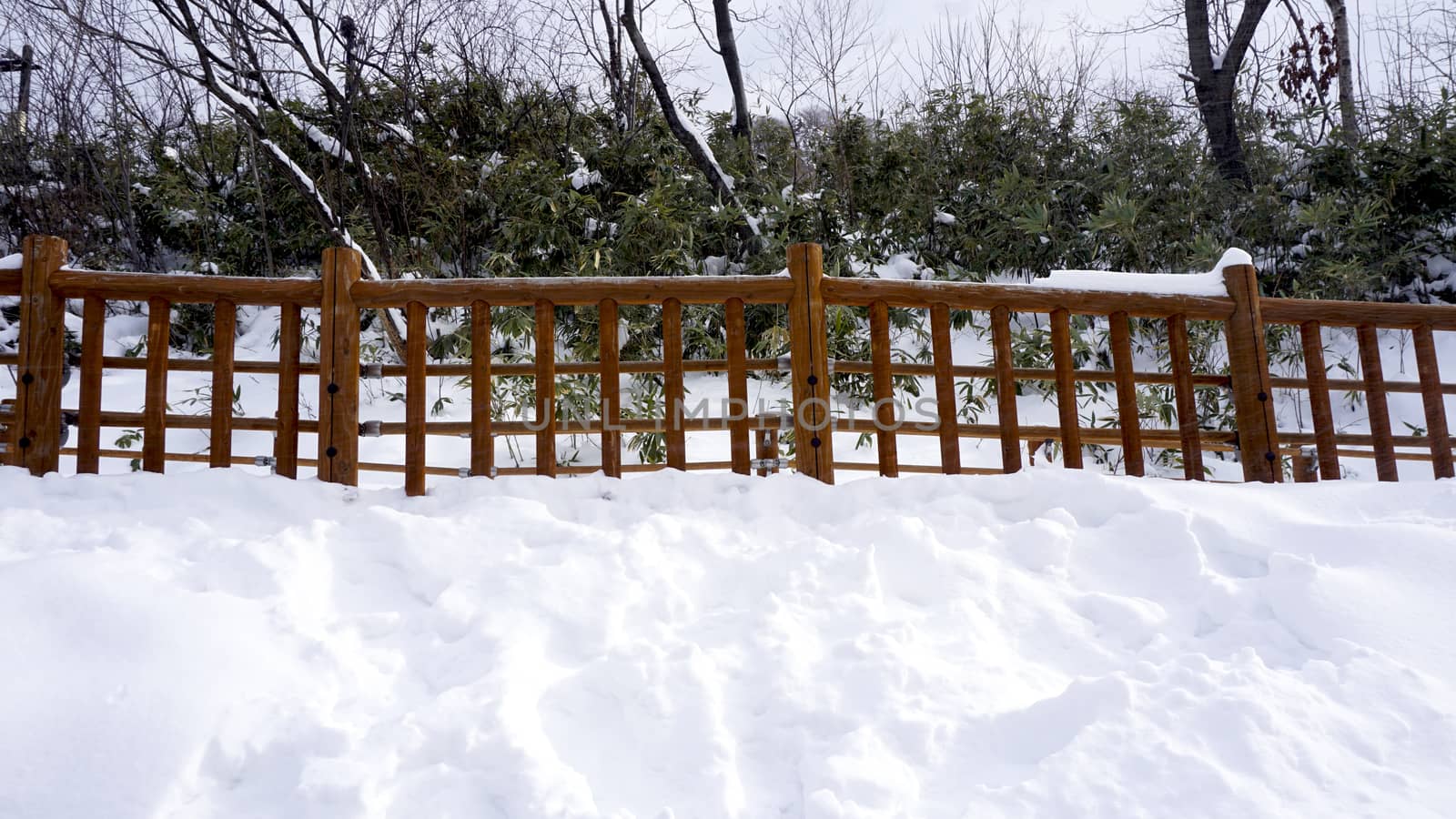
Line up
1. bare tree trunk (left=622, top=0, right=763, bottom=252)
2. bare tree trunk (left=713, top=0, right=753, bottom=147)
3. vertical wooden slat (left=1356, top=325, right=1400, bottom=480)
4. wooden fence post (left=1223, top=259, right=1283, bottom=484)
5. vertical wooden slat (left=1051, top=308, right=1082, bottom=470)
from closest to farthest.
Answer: vertical wooden slat (left=1051, top=308, right=1082, bottom=470) < wooden fence post (left=1223, top=259, right=1283, bottom=484) < vertical wooden slat (left=1356, top=325, right=1400, bottom=480) < bare tree trunk (left=622, top=0, right=763, bottom=252) < bare tree trunk (left=713, top=0, right=753, bottom=147)

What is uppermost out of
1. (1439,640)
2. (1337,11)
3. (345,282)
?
(1337,11)

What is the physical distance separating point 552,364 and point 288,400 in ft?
3.11

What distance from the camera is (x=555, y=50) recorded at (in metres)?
6.64

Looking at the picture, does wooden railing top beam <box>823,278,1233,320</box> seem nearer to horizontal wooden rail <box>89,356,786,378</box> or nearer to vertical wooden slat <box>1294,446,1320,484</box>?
horizontal wooden rail <box>89,356,786,378</box>

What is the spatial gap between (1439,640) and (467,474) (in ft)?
9.19

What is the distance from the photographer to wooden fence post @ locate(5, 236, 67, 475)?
2547 mm

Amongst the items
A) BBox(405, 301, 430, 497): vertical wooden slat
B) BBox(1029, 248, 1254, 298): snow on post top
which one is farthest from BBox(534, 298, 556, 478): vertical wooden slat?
BBox(1029, 248, 1254, 298): snow on post top

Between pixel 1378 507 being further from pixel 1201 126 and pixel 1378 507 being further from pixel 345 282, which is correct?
pixel 1201 126

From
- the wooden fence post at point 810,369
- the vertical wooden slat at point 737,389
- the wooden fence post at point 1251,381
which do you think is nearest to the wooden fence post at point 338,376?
the vertical wooden slat at point 737,389

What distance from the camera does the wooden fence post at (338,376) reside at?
8.47 ft

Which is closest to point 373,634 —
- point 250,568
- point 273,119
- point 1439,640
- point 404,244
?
point 250,568

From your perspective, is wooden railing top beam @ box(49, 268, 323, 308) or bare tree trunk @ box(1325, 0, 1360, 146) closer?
wooden railing top beam @ box(49, 268, 323, 308)

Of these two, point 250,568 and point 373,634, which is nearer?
point 373,634

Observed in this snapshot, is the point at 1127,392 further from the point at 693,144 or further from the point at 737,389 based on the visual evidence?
the point at 693,144
